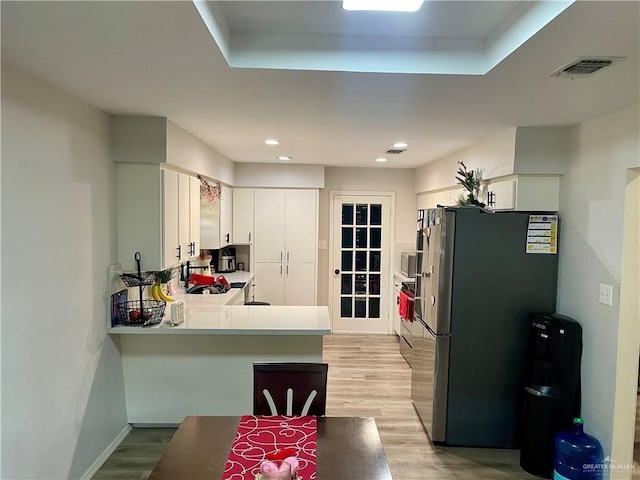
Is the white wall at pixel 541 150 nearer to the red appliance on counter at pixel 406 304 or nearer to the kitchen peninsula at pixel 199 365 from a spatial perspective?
the kitchen peninsula at pixel 199 365

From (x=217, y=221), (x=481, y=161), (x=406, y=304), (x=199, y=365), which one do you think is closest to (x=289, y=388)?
(x=199, y=365)

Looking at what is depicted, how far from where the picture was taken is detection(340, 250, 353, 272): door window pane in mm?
5914

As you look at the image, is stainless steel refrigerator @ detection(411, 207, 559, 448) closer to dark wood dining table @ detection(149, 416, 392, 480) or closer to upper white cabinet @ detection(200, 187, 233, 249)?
dark wood dining table @ detection(149, 416, 392, 480)

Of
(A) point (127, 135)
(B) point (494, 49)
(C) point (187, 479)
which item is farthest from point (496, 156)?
(C) point (187, 479)

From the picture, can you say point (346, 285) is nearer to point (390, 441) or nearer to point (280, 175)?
point (280, 175)

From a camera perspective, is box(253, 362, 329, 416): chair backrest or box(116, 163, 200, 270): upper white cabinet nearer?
box(253, 362, 329, 416): chair backrest

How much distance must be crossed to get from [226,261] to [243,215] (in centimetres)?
66

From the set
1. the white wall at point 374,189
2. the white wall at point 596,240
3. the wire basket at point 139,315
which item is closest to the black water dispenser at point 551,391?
the white wall at point 596,240

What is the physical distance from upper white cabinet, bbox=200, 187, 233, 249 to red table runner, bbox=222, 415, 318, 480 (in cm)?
273

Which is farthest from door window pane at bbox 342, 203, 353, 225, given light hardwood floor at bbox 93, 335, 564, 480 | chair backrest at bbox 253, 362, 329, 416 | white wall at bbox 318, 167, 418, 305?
chair backrest at bbox 253, 362, 329, 416

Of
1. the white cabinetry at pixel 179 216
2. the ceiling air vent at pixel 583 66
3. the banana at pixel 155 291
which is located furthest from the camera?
the banana at pixel 155 291

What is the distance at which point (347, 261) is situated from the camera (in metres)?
5.92

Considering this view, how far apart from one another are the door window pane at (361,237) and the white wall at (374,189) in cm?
43

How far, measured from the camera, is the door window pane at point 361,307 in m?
5.94
